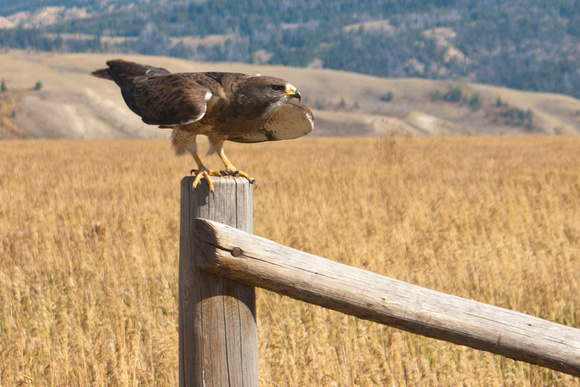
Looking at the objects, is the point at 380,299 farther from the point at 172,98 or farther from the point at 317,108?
the point at 317,108

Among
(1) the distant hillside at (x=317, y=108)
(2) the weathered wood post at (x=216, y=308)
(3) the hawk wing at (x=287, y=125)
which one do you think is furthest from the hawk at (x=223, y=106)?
(1) the distant hillside at (x=317, y=108)

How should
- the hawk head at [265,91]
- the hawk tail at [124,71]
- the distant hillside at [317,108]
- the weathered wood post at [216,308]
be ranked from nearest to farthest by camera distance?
1. the weathered wood post at [216,308]
2. the hawk head at [265,91]
3. the hawk tail at [124,71]
4. the distant hillside at [317,108]

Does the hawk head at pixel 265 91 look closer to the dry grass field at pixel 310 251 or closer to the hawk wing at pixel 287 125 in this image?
the hawk wing at pixel 287 125

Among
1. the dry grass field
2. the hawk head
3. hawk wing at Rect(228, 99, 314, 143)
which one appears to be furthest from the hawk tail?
the dry grass field

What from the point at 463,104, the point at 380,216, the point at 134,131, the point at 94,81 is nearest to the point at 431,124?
the point at 463,104

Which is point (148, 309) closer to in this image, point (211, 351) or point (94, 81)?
point (211, 351)

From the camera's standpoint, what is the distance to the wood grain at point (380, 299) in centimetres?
207

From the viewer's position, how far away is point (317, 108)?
171 m

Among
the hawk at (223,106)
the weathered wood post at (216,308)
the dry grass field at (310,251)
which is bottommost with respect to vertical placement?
the dry grass field at (310,251)

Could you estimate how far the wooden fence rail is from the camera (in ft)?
6.80

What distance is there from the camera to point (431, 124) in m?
160

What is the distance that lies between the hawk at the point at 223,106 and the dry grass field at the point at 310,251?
1192 millimetres

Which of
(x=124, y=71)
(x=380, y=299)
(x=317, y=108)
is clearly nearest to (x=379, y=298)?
(x=380, y=299)

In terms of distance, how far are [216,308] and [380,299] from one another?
2.01 feet
